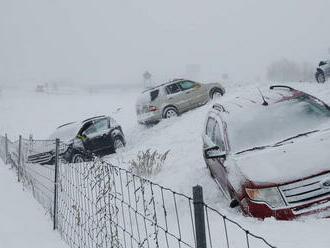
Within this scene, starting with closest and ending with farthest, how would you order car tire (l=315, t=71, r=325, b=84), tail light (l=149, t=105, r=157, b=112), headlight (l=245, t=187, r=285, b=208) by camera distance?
1. headlight (l=245, t=187, r=285, b=208)
2. tail light (l=149, t=105, r=157, b=112)
3. car tire (l=315, t=71, r=325, b=84)

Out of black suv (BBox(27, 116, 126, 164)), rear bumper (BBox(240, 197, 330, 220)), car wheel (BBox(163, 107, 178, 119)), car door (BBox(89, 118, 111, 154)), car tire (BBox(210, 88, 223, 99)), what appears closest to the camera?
rear bumper (BBox(240, 197, 330, 220))

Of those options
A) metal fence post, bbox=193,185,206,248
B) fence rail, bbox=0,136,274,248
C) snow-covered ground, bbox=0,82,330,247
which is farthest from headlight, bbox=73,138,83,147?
metal fence post, bbox=193,185,206,248

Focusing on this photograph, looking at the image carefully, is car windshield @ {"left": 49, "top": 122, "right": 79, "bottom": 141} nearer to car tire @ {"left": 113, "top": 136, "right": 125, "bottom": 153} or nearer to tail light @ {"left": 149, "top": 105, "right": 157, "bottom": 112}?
car tire @ {"left": 113, "top": 136, "right": 125, "bottom": 153}

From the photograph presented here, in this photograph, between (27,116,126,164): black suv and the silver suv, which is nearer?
(27,116,126,164): black suv

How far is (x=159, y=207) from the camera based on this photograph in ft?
19.7

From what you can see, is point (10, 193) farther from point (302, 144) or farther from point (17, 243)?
point (302, 144)

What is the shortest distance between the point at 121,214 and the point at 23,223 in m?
1.69

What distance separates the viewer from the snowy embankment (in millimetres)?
5090

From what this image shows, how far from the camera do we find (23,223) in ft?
19.5

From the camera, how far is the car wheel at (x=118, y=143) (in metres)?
13.5

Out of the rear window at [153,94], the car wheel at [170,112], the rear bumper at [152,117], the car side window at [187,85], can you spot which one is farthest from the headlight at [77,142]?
the car side window at [187,85]

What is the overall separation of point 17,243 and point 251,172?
3503 mm

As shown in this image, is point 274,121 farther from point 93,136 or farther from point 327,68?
point 327,68

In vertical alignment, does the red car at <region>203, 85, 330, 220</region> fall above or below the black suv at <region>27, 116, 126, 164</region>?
below
